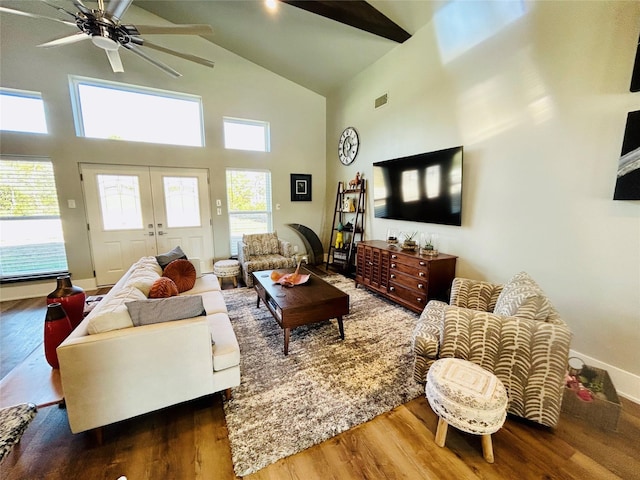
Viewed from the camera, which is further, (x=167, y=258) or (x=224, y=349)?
(x=167, y=258)

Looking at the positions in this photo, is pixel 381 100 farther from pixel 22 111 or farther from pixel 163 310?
pixel 22 111

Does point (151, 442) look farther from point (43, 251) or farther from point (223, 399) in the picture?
point (43, 251)

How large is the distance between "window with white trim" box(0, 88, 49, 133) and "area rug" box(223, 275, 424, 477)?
13.4 feet

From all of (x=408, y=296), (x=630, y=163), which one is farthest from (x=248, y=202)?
(x=630, y=163)

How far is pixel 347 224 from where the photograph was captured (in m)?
5.16

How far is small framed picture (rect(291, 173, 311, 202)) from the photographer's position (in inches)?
216

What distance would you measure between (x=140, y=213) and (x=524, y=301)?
17.3ft

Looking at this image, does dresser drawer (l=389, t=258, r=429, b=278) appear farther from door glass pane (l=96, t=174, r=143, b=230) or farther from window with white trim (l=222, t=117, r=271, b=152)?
door glass pane (l=96, t=174, r=143, b=230)

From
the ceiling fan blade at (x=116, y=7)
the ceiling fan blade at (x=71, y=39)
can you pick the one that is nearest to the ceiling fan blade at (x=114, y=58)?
the ceiling fan blade at (x=71, y=39)

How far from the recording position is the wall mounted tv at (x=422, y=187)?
299cm

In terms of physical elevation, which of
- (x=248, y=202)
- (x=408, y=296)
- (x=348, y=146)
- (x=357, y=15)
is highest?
(x=357, y=15)

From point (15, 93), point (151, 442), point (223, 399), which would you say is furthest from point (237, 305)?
point (15, 93)

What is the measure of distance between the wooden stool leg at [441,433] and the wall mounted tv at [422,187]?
2208 mm

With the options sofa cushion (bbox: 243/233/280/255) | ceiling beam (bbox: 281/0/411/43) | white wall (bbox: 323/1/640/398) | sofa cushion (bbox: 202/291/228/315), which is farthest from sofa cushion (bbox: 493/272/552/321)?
sofa cushion (bbox: 243/233/280/255)
